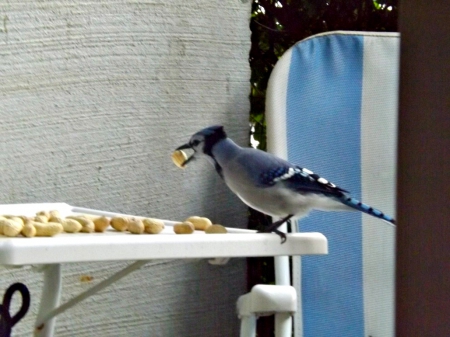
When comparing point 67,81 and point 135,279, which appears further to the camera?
point 135,279

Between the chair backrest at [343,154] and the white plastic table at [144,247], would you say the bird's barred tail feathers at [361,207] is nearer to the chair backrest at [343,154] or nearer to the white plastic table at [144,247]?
the white plastic table at [144,247]

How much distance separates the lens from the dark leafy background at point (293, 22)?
235 cm

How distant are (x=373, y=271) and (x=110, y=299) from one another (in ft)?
1.96

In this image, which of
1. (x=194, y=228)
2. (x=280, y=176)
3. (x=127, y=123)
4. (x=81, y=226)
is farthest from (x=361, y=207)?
(x=127, y=123)

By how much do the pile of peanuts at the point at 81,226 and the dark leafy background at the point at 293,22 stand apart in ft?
4.00

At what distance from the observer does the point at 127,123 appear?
1932 mm

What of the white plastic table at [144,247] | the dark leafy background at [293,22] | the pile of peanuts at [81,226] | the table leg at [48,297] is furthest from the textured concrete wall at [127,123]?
the white plastic table at [144,247]

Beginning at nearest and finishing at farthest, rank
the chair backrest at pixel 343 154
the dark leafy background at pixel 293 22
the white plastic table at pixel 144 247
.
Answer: the white plastic table at pixel 144 247 → the chair backrest at pixel 343 154 → the dark leafy background at pixel 293 22

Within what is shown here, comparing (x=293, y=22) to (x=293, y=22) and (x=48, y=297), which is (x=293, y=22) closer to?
(x=293, y=22)

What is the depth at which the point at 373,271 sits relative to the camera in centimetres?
178

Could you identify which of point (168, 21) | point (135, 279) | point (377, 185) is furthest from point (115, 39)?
point (377, 185)

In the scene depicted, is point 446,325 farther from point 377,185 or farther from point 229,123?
point 229,123

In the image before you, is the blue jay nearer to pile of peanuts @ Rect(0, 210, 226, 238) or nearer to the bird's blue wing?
the bird's blue wing

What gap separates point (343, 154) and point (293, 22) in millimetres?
685
